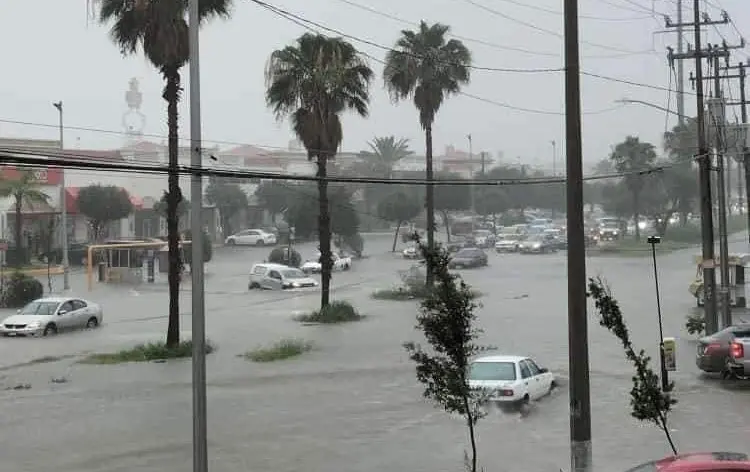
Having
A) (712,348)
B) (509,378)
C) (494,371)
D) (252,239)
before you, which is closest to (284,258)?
(252,239)

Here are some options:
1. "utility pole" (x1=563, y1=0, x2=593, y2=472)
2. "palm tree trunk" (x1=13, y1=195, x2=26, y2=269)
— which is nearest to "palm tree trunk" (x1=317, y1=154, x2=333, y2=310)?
"palm tree trunk" (x1=13, y1=195, x2=26, y2=269)

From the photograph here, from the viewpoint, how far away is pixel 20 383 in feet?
74.3

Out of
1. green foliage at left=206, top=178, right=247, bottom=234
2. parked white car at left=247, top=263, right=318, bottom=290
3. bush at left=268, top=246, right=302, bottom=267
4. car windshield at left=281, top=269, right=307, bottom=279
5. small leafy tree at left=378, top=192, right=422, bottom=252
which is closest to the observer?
parked white car at left=247, top=263, right=318, bottom=290

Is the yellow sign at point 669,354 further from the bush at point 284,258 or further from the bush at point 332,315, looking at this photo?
the bush at point 284,258

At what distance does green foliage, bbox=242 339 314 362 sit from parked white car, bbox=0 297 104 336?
27.4 ft

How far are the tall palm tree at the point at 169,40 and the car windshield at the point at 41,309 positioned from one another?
779 centimetres

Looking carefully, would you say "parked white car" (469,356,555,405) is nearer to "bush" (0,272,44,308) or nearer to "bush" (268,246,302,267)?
"bush" (0,272,44,308)

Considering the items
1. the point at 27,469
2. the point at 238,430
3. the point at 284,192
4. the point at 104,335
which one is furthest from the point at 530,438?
the point at 284,192

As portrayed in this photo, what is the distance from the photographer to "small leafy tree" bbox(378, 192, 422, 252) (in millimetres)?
80875

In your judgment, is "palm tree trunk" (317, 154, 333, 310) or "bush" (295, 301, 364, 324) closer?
"bush" (295, 301, 364, 324)

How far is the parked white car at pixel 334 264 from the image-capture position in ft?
197

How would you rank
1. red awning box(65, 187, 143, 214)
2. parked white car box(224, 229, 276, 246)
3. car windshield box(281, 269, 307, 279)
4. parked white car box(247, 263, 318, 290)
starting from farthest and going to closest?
parked white car box(224, 229, 276, 246)
red awning box(65, 187, 143, 214)
car windshield box(281, 269, 307, 279)
parked white car box(247, 263, 318, 290)

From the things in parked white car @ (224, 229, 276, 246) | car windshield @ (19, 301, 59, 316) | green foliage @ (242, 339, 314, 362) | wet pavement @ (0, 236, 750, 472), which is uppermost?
parked white car @ (224, 229, 276, 246)

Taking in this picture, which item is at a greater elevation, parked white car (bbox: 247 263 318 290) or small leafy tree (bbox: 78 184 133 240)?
small leafy tree (bbox: 78 184 133 240)
